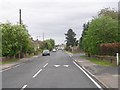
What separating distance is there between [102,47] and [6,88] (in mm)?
32506

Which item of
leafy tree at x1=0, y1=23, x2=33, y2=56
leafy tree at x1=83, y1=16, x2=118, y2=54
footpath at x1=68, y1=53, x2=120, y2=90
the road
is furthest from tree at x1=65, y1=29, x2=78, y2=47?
footpath at x1=68, y1=53, x2=120, y2=90

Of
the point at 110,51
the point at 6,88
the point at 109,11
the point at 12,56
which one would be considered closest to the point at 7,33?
the point at 12,56

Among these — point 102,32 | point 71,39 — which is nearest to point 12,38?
point 102,32

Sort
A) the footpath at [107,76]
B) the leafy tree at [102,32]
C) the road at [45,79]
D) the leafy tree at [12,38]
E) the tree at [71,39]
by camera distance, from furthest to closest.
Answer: the tree at [71,39] → the leafy tree at [12,38] → the leafy tree at [102,32] → the road at [45,79] → the footpath at [107,76]

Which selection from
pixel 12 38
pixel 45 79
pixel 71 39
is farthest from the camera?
pixel 71 39

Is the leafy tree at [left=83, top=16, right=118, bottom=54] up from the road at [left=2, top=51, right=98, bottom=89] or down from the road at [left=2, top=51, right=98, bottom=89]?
up

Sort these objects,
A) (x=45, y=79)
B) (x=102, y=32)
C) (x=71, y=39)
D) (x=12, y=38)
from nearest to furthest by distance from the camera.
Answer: (x=45, y=79) < (x=102, y=32) < (x=12, y=38) < (x=71, y=39)

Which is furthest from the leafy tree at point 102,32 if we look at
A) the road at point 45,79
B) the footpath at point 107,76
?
the road at point 45,79

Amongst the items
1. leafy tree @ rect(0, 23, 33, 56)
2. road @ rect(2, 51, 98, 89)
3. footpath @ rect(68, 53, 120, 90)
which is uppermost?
leafy tree @ rect(0, 23, 33, 56)

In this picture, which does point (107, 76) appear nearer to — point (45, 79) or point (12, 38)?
point (45, 79)

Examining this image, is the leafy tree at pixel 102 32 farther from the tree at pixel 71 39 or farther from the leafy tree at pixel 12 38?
the tree at pixel 71 39

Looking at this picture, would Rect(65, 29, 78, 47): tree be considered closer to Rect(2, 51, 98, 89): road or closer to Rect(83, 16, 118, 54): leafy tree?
Rect(83, 16, 118, 54): leafy tree

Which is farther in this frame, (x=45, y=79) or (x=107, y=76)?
(x=107, y=76)

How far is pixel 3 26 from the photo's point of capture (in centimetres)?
5631
